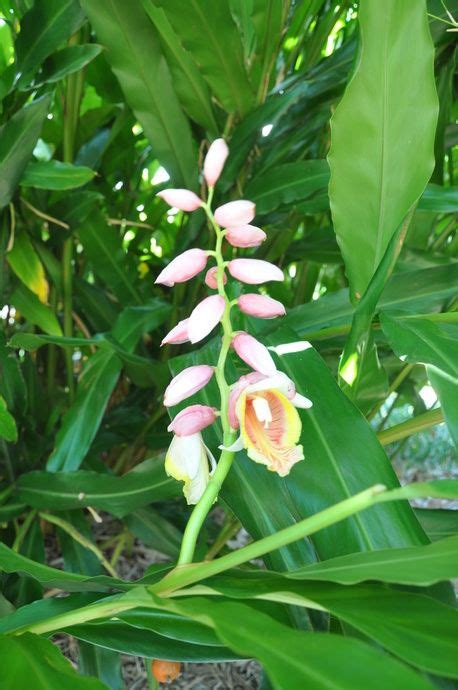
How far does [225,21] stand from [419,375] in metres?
0.56

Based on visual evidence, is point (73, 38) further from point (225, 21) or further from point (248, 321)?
point (248, 321)

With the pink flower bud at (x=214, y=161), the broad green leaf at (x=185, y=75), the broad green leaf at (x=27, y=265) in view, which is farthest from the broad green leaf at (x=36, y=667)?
the broad green leaf at (x=185, y=75)

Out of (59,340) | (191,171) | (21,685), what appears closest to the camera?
(21,685)

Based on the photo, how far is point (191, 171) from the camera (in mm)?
825

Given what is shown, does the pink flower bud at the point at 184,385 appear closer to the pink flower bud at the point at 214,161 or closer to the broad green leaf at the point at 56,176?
the pink flower bud at the point at 214,161

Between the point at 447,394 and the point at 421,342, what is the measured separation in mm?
83

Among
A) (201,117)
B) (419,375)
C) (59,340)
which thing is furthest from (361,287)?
(419,375)

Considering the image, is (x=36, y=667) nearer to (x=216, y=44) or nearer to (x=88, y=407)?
(x=88, y=407)

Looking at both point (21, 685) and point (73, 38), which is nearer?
point (21, 685)

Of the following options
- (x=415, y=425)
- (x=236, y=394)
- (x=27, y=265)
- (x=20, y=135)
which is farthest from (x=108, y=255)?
(x=236, y=394)

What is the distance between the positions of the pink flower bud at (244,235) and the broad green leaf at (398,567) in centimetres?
19

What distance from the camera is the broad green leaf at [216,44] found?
0.72 m

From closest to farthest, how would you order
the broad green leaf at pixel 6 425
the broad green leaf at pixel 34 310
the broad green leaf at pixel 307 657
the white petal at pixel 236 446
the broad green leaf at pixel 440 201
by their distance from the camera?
1. the broad green leaf at pixel 307 657
2. the white petal at pixel 236 446
3. the broad green leaf at pixel 6 425
4. the broad green leaf at pixel 440 201
5. the broad green leaf at pixel 34 310

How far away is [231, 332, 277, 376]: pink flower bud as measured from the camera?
1.31ft
